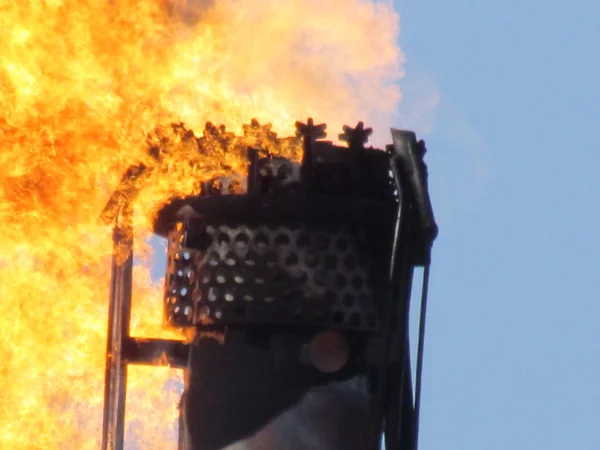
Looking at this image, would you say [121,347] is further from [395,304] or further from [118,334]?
[395,304]

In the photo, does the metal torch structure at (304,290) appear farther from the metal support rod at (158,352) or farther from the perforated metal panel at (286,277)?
the metal support rod at (158,352)

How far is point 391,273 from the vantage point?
25.0ft

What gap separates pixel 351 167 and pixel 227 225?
789 millimetres

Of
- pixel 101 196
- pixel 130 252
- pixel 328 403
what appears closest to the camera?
pixel 328 403

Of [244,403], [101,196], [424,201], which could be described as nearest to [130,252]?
[101,196]

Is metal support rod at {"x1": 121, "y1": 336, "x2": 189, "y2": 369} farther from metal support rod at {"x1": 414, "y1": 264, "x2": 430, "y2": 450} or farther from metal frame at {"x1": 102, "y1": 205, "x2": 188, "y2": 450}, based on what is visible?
metal support rod at {"x1": 414, "y1": 264, "x2": 430, "y2": 450}

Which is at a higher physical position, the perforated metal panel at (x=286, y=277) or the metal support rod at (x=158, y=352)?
the perforated metal panel at (x=286, y=277)

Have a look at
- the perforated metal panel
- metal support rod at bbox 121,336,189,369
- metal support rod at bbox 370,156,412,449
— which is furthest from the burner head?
metal support rod at bbox 121,336,189,369

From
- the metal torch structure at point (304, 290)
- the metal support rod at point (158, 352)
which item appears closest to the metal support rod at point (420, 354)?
the metal torch structure at point (304, 290)

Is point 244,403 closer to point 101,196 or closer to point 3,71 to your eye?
point 101,196

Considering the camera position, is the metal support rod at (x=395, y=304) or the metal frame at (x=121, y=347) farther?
the metal frame at (x=121, y=347)

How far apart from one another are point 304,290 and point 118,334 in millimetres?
1232

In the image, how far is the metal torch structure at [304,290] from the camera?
7562 mm

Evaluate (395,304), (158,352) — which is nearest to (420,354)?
(395,304)
